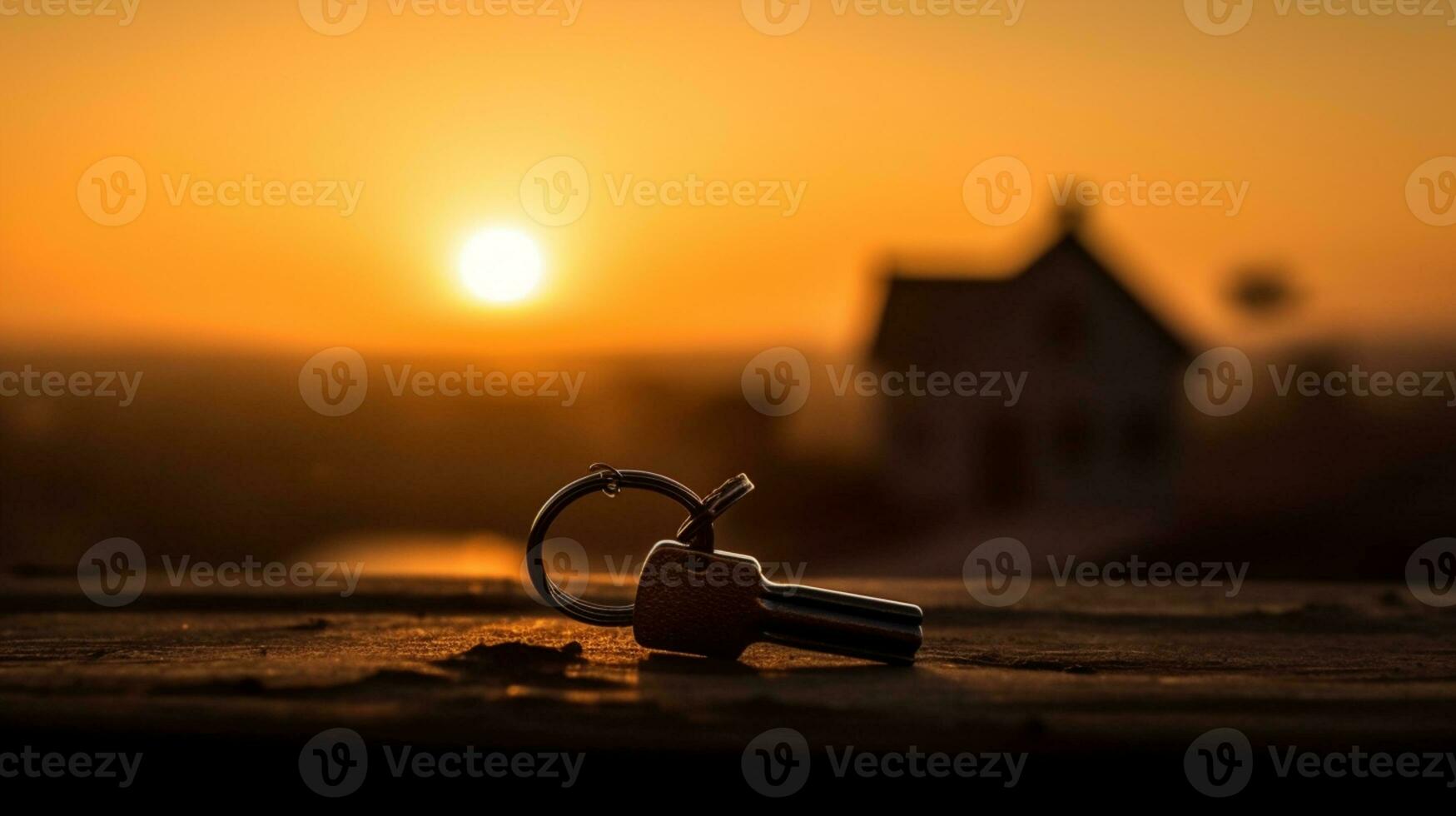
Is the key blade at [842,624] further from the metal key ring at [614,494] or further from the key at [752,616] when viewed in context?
the metal key ring at [614,494]

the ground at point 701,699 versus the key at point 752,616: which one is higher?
the key at point 752,616

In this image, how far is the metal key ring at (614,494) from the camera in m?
2.27

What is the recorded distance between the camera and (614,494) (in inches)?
101

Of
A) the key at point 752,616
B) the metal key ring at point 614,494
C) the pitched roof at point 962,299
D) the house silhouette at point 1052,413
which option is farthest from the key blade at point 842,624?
the pitched roof at point 962,299

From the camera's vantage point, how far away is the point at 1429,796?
151 cm

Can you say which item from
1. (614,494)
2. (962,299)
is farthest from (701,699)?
(962,299)

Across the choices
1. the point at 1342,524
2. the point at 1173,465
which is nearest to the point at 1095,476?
the point at 1173,465

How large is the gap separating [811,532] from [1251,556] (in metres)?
7.72

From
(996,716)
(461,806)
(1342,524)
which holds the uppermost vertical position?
(1342,524)

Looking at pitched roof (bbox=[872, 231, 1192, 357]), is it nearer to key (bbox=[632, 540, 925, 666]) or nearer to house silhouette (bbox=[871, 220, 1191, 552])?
house silhouette (bbox=[871, 220, 1191, 552])

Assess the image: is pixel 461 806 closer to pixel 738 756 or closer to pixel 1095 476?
pixel 738 756

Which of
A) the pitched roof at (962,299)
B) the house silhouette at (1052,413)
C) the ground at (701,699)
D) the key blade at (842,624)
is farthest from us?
the pitched roof at (962,299)

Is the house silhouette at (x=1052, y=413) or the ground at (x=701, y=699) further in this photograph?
the house silhouette at (x=1052, y=413)

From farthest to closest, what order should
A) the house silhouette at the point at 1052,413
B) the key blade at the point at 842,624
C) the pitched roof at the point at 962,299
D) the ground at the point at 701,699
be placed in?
the pitched roof at the point at 962,299 → the house silhouette at the point at 1052,413 → the key blade at the point at 842,624 → the ground at the point at 701,699
